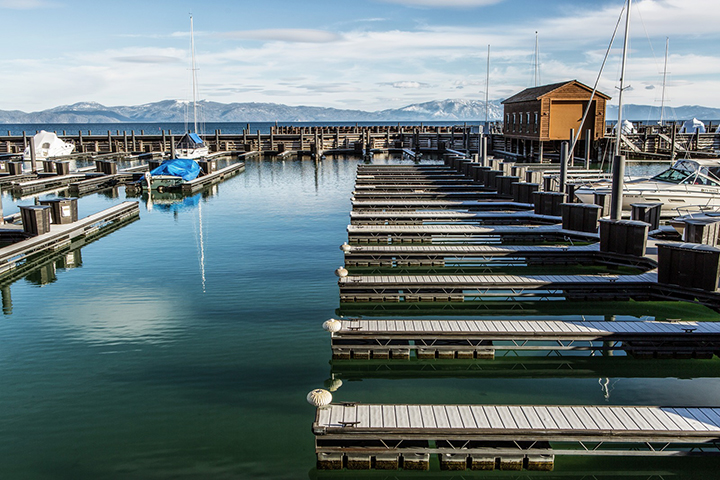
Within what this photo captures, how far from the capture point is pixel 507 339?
10062mm

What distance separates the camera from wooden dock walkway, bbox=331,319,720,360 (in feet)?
33.2

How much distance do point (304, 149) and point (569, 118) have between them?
27.8 meters

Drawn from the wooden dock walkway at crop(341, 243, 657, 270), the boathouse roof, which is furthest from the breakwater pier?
the wooden dock walkway at crop(341, 243, 657, 270)

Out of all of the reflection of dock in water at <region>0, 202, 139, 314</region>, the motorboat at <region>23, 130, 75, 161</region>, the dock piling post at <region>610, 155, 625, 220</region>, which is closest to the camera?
the dock piling post at <region>610, 155, 625, 220</region>

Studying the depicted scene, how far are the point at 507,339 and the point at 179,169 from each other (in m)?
27.2

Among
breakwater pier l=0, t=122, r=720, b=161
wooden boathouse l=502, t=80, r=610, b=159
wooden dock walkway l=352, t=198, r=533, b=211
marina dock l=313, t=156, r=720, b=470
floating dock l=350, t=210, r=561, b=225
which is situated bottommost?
marina dock l=313, t=156, r=720, b=470

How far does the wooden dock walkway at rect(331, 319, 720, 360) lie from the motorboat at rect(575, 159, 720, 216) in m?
10.8

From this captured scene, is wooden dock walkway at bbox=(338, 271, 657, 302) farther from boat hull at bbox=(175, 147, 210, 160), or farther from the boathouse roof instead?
boat hull at bbox=(175, 147, 210, 160)

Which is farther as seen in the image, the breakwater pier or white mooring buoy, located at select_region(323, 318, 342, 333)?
the breakwater pier

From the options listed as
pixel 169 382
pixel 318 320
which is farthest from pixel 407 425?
pixel 318 320

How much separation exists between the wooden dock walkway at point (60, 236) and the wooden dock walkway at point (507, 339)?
11397 millimetres

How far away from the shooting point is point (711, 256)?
1178 cm

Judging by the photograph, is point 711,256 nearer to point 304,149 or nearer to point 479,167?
point 479,167

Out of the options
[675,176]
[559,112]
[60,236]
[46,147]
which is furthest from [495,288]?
[46,147]
